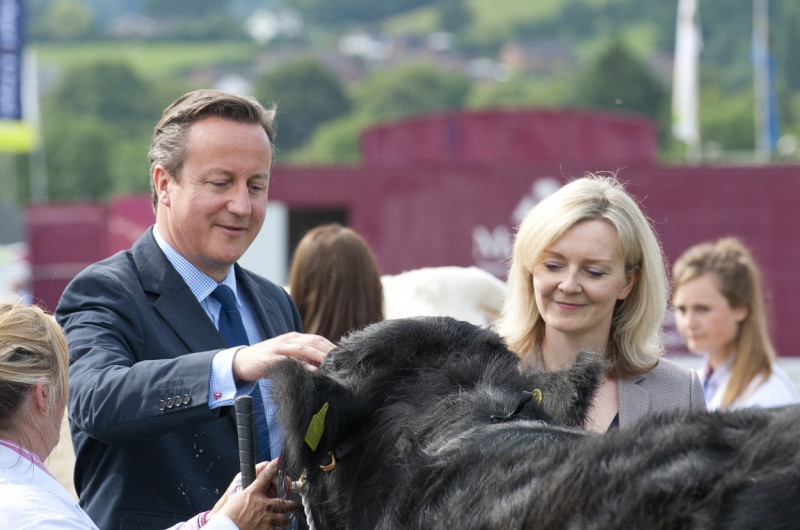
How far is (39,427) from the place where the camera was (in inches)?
97.6

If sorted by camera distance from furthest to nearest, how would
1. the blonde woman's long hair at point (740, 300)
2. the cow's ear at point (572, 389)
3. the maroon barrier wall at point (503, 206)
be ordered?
the maroon barrier wall at point (503, 206), the blonde woman's long hair at point (740, 300), the cow's ear at point (572, 389)

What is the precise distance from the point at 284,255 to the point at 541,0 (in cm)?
12057

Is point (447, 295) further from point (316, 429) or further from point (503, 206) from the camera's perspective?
point (503, 206)

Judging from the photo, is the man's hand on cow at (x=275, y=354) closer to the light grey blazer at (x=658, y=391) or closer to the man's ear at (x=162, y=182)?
the man's ear at (x=162, y=182)

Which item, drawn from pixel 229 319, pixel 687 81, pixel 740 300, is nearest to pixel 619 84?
pixel 687 81

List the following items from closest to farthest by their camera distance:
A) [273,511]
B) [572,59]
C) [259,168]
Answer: [273,511] < [259,168] < [572,59]

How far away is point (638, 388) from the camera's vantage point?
11.4ft

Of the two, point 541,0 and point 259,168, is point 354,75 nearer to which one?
point 541,0

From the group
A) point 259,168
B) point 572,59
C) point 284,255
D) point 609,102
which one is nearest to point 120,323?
point 259,168

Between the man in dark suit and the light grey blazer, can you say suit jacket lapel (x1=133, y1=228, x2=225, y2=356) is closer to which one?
the man in dark suit

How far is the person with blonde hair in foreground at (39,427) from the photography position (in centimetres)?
236

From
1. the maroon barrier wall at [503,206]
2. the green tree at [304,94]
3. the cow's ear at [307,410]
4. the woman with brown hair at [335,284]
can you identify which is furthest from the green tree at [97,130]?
the cow's ear at [307,410]

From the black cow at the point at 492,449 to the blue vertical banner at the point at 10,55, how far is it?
2321 cm

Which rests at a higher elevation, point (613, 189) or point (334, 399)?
point (613, 189)
